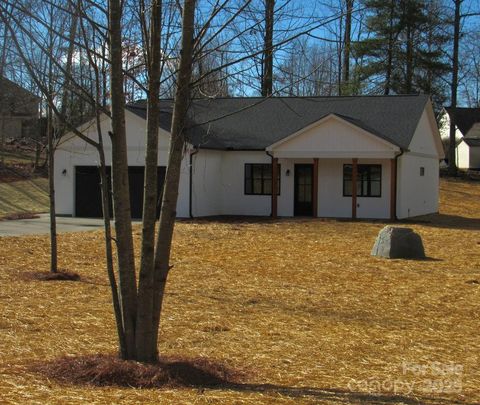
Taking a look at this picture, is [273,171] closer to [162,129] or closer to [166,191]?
[162,129]

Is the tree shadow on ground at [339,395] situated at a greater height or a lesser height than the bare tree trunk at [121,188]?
lesser

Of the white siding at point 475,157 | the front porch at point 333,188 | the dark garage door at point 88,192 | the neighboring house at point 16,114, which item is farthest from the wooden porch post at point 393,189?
the white siding at point 475,157

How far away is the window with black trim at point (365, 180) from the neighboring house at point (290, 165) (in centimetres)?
4

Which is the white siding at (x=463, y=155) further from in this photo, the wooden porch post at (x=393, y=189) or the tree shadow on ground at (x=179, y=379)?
the tree shadow on ground at (x=179, y=379)

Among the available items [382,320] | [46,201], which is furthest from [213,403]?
[46,201]

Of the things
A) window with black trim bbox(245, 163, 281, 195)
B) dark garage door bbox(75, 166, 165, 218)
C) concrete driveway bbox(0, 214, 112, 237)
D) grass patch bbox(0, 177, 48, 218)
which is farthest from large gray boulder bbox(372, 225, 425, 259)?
grass patch bbox(0, 177, 48, 218)

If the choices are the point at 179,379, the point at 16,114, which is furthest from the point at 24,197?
the point at 179,379

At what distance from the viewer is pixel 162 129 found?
81.8ft

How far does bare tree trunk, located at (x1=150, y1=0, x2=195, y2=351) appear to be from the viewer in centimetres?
567

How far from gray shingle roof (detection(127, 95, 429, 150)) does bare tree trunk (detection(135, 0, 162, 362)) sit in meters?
19.5

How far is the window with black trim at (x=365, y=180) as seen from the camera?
25.8 m

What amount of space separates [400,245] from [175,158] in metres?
9.59

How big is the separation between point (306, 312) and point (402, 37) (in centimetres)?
3779

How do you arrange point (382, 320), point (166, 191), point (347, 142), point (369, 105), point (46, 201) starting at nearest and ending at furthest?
point (166, 191)
point (382, 320)
point (347, 142)
point (369, 105)
point (46, 201)
